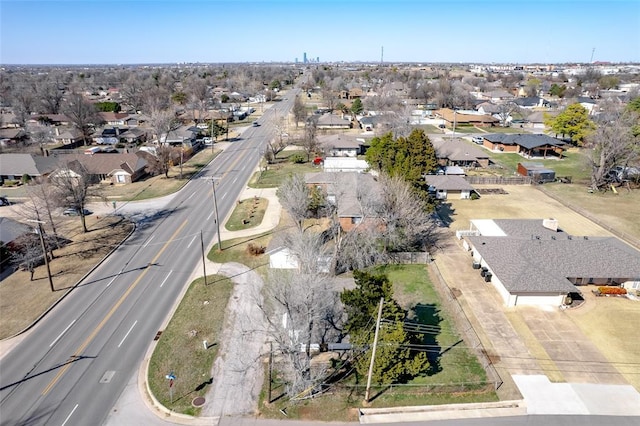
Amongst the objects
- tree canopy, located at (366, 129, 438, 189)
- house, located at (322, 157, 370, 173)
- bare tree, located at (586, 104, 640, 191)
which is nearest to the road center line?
tree canopy, located at (366, 129, 438, 189)

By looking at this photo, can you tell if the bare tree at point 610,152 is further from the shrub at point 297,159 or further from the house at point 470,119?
the house at point 470,119

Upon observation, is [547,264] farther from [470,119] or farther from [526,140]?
[470,119]

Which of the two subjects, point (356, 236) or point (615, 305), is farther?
point (356, 236)

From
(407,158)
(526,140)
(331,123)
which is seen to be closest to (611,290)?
(407,158)

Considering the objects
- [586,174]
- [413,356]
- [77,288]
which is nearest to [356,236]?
[413,356]

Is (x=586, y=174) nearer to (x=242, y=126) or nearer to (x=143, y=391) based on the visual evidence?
(x=143, y=391)
